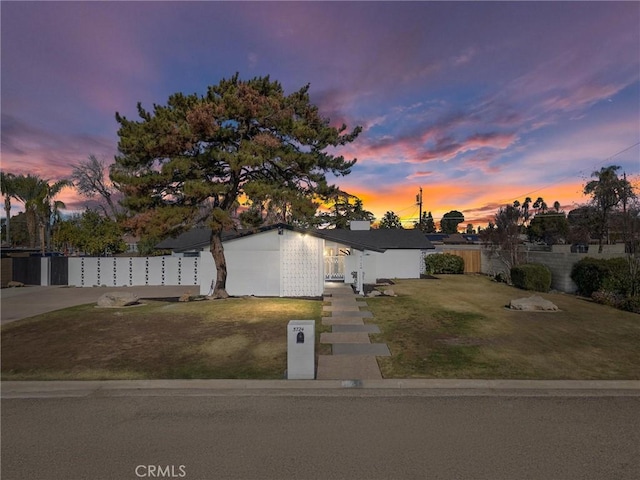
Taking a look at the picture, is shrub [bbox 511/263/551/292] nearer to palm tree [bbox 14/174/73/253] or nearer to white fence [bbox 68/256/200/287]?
white fence [bbox 68/256/200/287]

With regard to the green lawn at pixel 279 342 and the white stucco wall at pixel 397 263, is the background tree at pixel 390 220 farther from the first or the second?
the green lawn at pixel 279 342

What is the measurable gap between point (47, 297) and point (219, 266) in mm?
9227

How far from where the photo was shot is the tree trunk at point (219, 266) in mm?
18469

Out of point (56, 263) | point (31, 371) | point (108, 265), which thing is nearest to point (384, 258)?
point (108, 265)

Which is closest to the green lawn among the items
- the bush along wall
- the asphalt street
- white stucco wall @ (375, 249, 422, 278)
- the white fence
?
the bush along wall

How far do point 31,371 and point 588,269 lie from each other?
73.2 ft

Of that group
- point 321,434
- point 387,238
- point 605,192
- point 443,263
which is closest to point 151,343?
point 321,434

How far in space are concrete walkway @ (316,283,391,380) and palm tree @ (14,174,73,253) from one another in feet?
82.8

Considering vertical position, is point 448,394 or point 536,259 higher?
point 536,259

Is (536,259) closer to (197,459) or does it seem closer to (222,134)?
(222,134)

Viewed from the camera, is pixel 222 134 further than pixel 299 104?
No

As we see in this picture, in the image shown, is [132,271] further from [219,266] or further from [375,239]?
[375,239]

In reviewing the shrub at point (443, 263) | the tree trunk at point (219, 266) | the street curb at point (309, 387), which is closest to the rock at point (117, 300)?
the tree trunk at point (219, 266)

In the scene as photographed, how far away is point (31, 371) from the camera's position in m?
7.65
